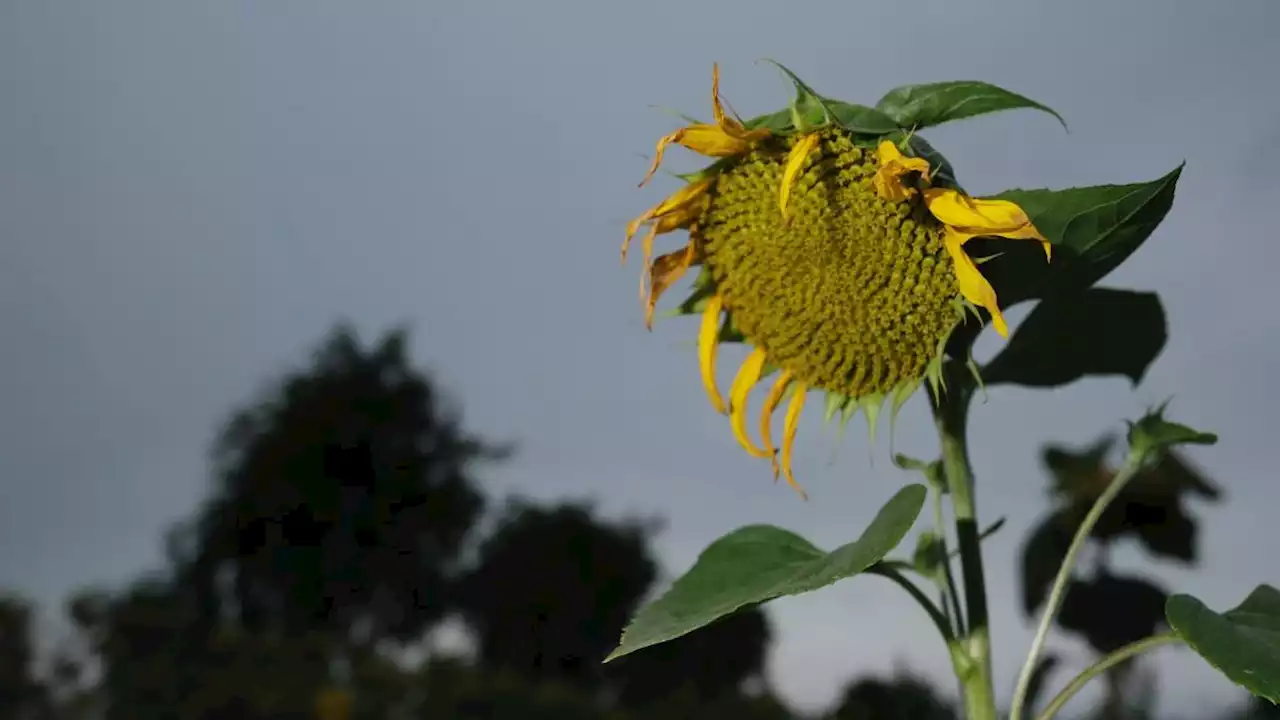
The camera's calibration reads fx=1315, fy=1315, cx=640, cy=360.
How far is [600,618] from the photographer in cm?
927

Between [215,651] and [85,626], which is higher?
[85,626]

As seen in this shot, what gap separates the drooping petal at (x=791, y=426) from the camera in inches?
26.5

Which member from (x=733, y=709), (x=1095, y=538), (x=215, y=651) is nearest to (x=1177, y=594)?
(x=1095, y=538)

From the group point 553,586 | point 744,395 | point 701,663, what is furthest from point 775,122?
point 553,586

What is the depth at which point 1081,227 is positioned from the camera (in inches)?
23.8

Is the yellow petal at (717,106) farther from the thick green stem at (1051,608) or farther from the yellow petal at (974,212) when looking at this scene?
the thick green stem at (1051,608)

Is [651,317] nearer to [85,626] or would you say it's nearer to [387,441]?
[85,626]

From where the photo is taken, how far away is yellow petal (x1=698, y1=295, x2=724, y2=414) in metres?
0.67

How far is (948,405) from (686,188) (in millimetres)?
176

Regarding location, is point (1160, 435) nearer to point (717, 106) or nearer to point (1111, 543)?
point (717, 106)

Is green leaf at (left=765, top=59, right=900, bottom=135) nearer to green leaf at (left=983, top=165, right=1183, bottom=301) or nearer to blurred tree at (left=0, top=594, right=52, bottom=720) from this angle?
green leaf at (left=983, top=165, right=1183, bottom=301)

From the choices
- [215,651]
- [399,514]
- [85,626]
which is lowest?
[215,651]

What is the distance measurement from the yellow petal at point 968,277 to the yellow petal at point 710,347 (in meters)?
0.13

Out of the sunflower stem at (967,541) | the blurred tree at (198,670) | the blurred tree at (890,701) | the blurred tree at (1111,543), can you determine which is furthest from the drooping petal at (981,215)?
the blurred tree at (198,670)
